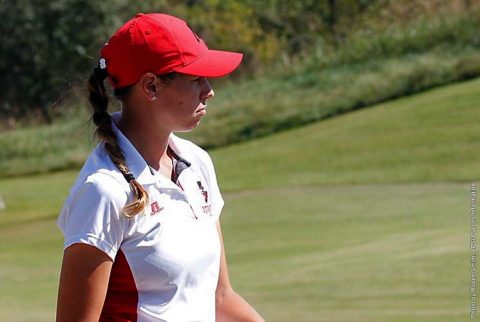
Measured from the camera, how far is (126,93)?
9.75 feet

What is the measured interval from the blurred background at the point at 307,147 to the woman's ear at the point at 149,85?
0.24m

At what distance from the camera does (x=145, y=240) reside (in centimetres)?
283

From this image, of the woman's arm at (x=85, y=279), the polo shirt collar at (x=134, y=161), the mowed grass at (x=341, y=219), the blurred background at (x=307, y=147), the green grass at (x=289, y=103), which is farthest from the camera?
the green grass at (x=289, y=103)

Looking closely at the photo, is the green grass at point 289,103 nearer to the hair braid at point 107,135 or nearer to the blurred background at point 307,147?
the blurred background at point 307,147

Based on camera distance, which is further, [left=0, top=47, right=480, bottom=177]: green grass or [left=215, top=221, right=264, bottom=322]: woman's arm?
[left=0, top=47, right=480, bottom=177]: green grass

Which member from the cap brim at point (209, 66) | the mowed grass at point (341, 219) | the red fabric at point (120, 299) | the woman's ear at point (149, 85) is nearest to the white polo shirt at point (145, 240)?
the red fabric at point (120, 299)

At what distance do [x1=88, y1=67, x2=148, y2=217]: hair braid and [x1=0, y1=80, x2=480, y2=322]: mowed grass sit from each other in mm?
4735

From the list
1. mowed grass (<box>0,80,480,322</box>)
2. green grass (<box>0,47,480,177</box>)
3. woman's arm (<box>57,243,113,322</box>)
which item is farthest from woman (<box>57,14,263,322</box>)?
green grass (<box>0,47,480,177</box>)

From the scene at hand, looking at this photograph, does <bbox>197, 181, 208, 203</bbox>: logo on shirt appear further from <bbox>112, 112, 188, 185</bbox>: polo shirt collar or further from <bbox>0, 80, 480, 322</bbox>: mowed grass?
<bbox>0, 80, 480, 322</bbox>: mowed grass

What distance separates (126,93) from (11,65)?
2915cm

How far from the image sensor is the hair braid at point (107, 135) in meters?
2.78

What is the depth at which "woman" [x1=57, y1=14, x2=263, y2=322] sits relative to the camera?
109 inches

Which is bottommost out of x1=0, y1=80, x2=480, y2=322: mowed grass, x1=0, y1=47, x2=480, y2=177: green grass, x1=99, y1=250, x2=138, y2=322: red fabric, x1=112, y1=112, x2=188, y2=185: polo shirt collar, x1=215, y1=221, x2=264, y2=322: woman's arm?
x1=0, y1=47, x2=480, y2=177: green grass

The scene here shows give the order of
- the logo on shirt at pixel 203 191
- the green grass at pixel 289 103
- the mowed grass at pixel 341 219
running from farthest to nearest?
1. the green grass at pixel 289 103
2. the mowed grass at pixel 341 219
3. the logo on shirt at pixel 203 191
